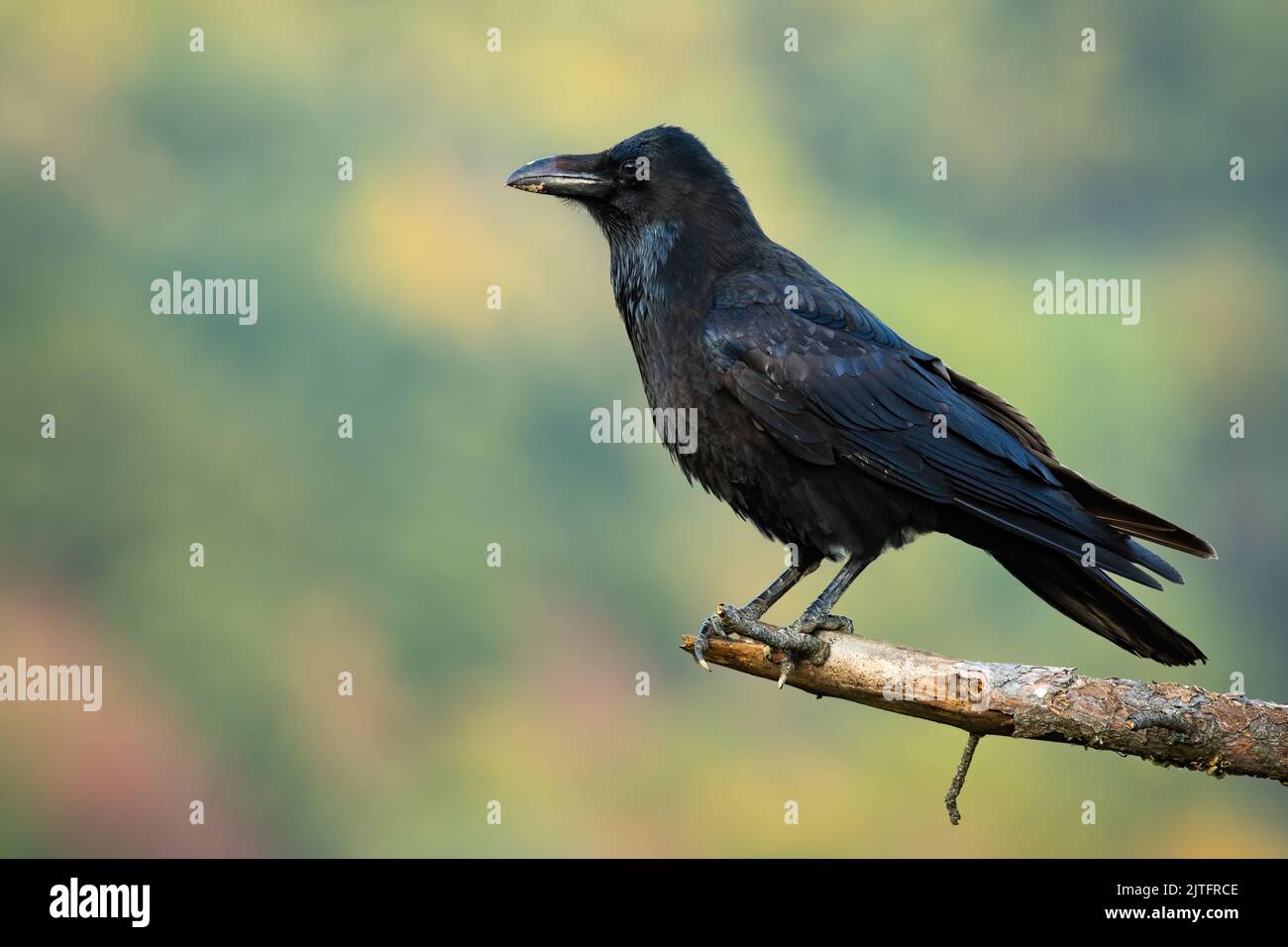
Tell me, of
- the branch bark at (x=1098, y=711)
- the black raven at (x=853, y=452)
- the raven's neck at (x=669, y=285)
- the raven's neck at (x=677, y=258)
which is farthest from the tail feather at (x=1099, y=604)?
the raven's neck at (x=677, y=258)

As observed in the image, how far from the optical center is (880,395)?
195 inches

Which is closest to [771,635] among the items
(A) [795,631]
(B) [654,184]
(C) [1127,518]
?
(A) [795,631]

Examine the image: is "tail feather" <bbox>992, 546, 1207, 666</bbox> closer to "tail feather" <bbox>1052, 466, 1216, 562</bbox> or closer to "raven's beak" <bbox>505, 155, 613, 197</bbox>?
"tail feather" <bbox>1052, 466, 1216, 562</bbox>

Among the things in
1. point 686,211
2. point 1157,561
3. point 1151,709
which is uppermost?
point 686,211

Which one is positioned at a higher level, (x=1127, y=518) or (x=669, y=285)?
(x=669, y=285)

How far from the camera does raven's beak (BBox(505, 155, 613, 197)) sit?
546cm

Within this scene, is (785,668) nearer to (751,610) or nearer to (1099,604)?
(751,610)

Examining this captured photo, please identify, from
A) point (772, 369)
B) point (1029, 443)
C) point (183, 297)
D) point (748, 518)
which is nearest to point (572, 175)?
point (772, 369)

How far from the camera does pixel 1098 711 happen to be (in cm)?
399

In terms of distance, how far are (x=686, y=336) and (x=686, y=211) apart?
71cm

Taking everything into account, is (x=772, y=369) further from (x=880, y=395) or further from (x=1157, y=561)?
(x=1157, y=561)

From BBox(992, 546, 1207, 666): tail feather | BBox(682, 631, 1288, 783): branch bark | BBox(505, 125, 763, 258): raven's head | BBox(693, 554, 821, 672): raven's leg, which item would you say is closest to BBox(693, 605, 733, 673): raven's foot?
BBox(693, 554, 821, 672): raven's leg

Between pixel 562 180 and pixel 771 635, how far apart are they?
238cm

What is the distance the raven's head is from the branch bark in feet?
7.30
